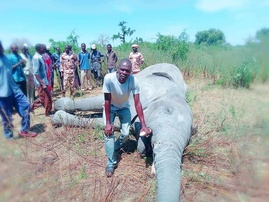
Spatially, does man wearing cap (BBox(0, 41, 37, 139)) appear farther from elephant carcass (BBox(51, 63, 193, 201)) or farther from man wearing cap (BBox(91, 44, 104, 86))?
man wearing cap (BBox(91, 44, 104, 86))

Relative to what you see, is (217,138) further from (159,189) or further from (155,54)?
(155,54)

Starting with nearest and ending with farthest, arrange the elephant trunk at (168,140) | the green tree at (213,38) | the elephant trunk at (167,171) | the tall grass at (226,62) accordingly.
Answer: the tall grass at (226,62) → the elephant trunk at (167,171) → the elephant trunk at (168,140) → the green tree at (213,38)

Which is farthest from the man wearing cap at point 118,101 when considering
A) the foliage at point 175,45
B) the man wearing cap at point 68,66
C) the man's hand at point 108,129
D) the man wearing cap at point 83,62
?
the foliage at point 175,45

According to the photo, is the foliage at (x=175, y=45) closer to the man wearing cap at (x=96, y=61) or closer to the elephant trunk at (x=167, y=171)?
the man wearing cap at (x=96, y=61)

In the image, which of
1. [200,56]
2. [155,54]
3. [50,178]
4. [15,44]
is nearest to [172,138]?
[50,178]

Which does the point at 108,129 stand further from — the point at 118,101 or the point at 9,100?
the point at 9,100

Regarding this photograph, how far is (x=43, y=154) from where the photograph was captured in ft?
15.0

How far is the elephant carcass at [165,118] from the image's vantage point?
300 centimetres

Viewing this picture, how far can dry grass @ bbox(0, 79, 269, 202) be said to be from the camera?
8.13ft

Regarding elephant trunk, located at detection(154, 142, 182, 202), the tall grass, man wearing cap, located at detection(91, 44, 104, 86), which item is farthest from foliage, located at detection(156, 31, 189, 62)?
elephant trunk, located at detection(154, 142, 182, 202)

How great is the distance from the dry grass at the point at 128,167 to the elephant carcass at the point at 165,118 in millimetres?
386

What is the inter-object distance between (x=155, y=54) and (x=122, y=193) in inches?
383

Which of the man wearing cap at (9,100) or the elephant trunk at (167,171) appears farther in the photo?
the man wearing cap at (9,100)

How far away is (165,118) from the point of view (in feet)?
12.9
